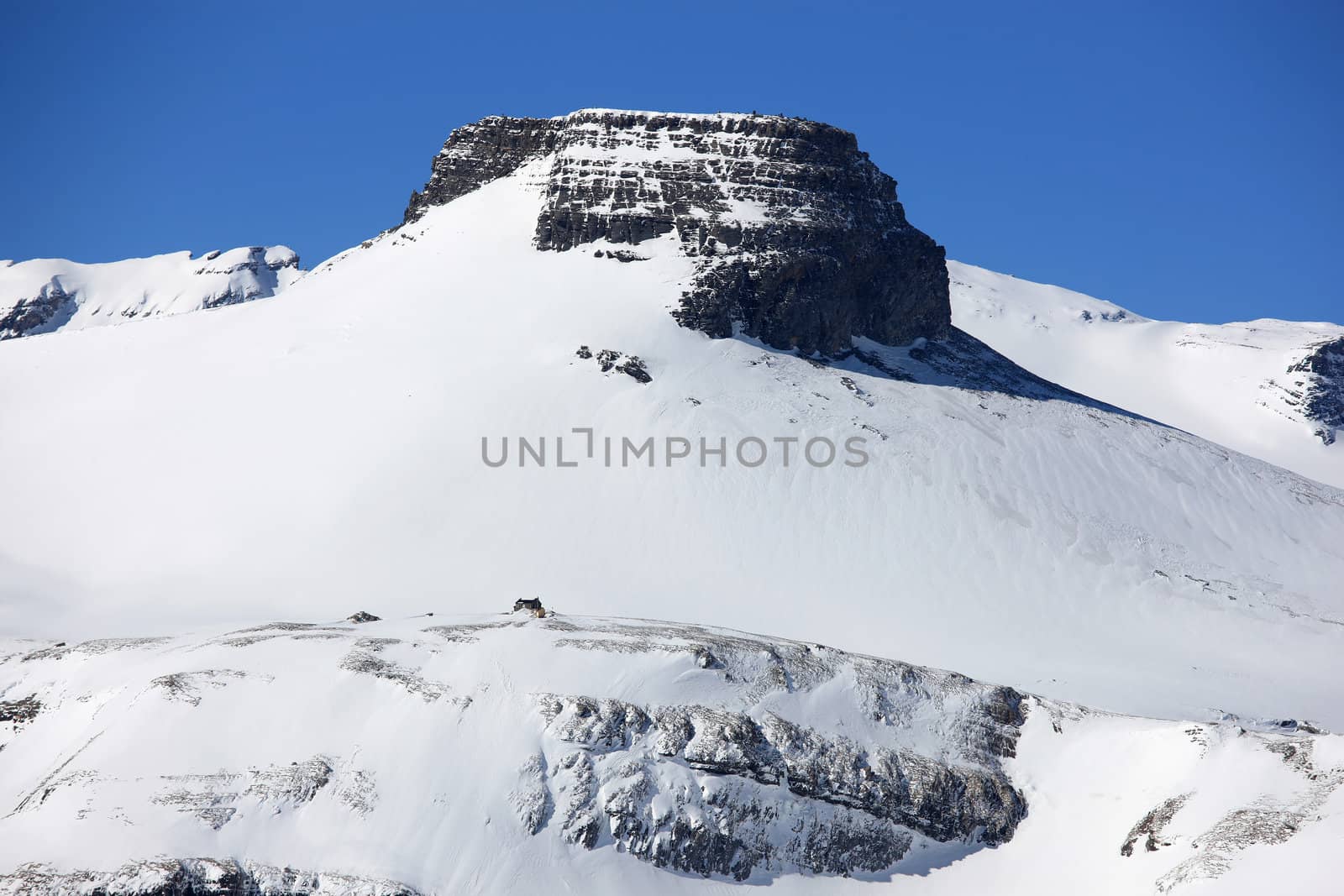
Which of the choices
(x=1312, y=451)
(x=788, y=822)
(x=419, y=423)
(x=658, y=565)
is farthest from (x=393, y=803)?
(x=1312, y=451)

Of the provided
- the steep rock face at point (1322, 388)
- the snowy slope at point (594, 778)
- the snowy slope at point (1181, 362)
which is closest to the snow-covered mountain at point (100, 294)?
the snowy slope at point (1181, 362)

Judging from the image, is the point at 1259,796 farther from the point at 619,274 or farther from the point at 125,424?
the point at 125,424

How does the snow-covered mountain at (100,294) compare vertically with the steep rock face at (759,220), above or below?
above

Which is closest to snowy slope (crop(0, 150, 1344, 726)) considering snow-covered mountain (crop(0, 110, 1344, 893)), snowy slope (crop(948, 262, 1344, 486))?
snow-covered mountain (crop(0, 110, 1344, 893))

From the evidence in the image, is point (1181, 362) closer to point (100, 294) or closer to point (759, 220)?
point (759, 220)

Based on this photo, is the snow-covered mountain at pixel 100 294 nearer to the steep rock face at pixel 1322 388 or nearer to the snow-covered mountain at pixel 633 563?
the snow-covered mountain at pixel 633 563

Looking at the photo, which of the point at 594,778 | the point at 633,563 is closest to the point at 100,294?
the point at 633,563
